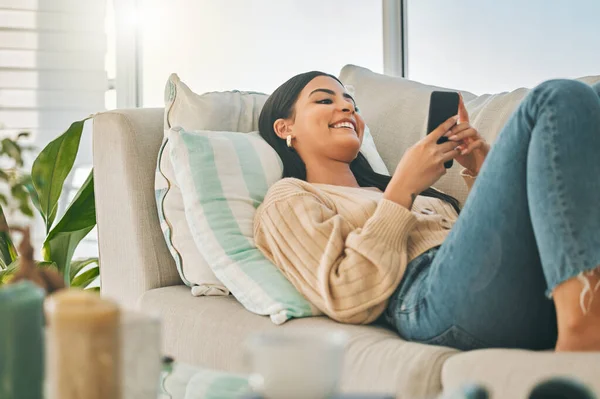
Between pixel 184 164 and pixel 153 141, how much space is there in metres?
0.23

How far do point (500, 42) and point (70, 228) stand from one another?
5.40 ft

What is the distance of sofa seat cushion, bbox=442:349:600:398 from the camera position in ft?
3.32

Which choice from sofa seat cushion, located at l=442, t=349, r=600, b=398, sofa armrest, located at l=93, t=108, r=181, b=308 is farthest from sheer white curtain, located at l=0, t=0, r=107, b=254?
sofa seat cushion, located at l=442, t=349, r=600, b=398

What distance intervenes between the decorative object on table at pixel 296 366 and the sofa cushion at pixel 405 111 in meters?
1.19

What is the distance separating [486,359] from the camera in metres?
1.12

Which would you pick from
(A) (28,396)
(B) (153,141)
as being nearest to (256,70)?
(B) (153,141)

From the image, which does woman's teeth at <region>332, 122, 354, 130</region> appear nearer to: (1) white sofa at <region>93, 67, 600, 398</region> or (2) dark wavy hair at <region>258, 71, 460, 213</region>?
(2) dark wavy hair at <region>258, 71, 460, 213</region>

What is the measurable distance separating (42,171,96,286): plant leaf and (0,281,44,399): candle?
139 cm

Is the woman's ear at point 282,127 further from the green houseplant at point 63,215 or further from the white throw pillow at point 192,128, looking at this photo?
the green houseplant at point 63,215

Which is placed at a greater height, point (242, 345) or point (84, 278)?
point (242, 345)

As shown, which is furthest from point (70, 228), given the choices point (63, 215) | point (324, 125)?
point (324, 125)

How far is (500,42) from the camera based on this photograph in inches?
112

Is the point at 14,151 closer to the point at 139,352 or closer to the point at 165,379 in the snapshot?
the point at 139,352

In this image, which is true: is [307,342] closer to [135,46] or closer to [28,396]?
[28,396]
